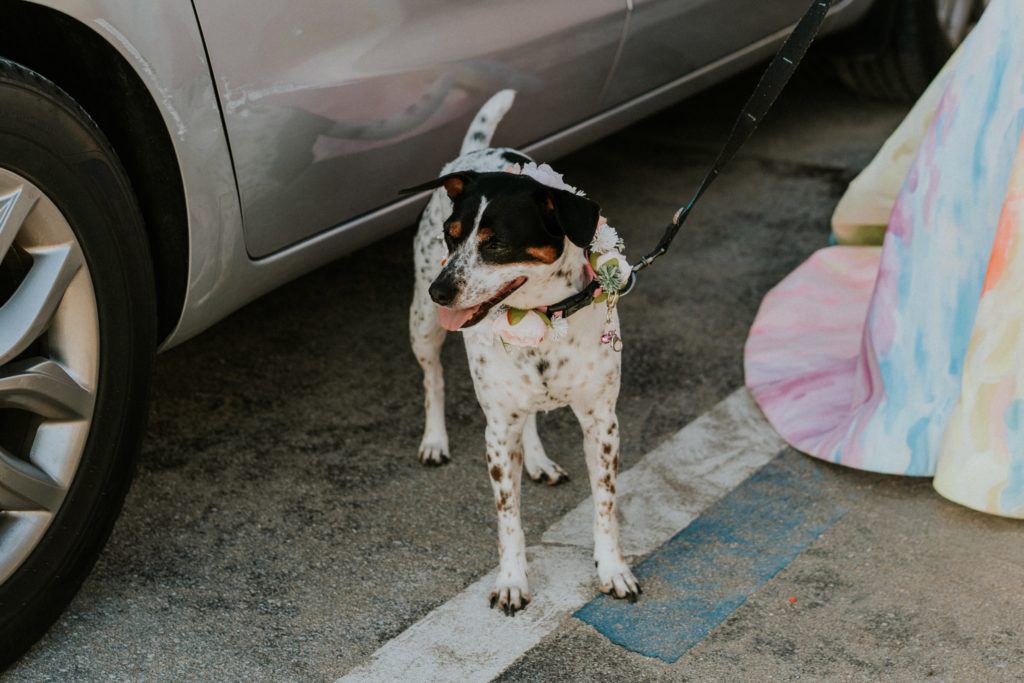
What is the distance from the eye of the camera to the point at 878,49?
217 inches

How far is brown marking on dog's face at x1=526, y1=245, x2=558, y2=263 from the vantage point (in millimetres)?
2547

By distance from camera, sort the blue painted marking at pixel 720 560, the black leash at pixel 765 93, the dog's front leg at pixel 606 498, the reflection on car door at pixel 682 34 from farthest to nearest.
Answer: the reflection on car door at pixel 682 34
the black leash at pixel 765 93
the dog's front leg at pixel 606 498
the blue painted marking at pixel 720 560

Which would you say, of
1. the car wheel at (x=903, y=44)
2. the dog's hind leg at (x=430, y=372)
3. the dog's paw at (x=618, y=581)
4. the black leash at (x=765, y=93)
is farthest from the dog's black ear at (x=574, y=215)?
the car wheel at (x=903, y=44)

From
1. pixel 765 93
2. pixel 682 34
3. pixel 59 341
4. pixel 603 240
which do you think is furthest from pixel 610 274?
pixel 682 34

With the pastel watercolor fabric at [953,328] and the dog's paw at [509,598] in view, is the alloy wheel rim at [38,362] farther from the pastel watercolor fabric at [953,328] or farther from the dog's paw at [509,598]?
the pastel watercolor fabric at [953,328]

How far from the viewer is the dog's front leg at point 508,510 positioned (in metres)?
2.86

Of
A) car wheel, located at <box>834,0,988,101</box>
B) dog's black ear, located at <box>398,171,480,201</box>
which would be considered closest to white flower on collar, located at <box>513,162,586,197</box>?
dog's black ear, located at <box>398,171,480,201</box>

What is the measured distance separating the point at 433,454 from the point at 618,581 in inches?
31.4

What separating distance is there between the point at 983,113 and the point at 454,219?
5.32 feet

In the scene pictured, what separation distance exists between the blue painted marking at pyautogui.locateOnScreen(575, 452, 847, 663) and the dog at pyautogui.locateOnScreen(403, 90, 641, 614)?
90 millimetres

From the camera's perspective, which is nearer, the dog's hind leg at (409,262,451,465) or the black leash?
the black leash

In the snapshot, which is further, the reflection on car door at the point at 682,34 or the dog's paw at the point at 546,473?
the reflection on car door at the point at 682,34

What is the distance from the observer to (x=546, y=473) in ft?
11.0

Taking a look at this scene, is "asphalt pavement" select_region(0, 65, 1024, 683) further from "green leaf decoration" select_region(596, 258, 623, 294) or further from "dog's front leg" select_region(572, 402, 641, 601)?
"green leaf decoration" select_region(596, 258, 623, 294)
